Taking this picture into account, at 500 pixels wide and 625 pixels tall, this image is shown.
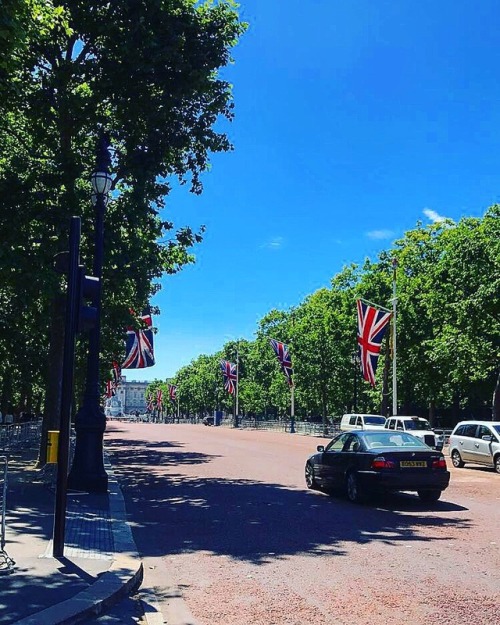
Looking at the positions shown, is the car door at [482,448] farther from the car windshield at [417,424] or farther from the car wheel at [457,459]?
the car windshield at [417,424]

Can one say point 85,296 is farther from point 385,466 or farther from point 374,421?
point 374,421

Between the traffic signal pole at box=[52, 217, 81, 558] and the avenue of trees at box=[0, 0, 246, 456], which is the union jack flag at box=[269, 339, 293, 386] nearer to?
the avenue of trees at box=[0, 0, 246, 456]

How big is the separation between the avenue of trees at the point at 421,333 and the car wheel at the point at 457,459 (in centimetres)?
995

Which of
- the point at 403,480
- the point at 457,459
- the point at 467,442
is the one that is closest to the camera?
the point at 403,480

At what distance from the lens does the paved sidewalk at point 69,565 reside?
546 centimetres

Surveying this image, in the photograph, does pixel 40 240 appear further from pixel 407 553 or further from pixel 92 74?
pixel 407 553

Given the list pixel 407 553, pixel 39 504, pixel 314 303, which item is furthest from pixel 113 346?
pixel 314 303

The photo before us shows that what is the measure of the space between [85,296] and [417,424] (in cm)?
2530

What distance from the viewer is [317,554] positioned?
8188mm

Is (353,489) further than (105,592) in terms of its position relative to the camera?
Yes

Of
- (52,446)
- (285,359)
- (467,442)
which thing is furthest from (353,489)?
(285,359)

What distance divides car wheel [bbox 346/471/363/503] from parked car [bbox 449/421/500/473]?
9.47 metres

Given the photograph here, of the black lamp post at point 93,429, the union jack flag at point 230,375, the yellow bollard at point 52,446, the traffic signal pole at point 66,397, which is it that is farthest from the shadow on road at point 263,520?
the union jack flag at point 230,375

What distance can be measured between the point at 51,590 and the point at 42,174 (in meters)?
11.8
